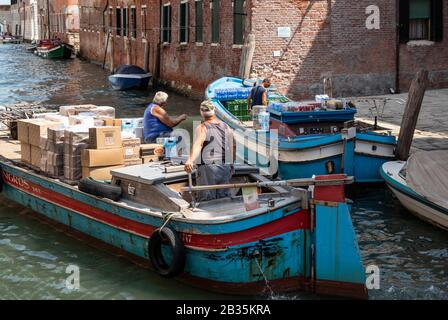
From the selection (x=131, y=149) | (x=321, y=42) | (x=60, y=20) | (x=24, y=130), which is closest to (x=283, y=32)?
(x=321, y=42)

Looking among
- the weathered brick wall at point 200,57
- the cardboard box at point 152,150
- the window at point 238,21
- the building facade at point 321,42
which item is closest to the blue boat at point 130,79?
the weathered brick wall at point 200,57

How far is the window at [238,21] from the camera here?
21.1 m

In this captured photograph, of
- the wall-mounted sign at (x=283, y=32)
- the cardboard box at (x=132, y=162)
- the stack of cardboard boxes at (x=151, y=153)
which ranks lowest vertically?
the cardboard box at (x=132, y=162)

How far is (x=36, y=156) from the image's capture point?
1070cm

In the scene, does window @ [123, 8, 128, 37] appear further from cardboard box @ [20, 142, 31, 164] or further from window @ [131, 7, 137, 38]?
cardboard box @ [20, 142, 31, 164]

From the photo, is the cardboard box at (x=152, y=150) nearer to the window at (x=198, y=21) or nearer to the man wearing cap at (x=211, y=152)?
the man wearing cap at (x=211, y=152)

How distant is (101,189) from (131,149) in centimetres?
109

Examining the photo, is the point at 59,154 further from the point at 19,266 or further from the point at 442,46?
the point at 442,46

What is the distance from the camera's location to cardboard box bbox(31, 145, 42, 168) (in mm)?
10599

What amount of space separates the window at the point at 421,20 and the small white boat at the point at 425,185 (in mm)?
11643

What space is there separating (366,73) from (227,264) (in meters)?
15.5

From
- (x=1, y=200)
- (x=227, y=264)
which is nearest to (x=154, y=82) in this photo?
(x=1, y=200)

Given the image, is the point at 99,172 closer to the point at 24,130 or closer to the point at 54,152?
the point at 54,152

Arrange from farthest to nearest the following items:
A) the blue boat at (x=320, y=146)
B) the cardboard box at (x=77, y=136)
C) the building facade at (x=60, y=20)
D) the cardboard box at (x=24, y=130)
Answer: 1. the building facade at (x=60, y=20)
2. the blue boat at (x=320, y=146)
3. the cardboard box at (x=24, y=130)
4. the cardboard box at (x=77, y=136)
